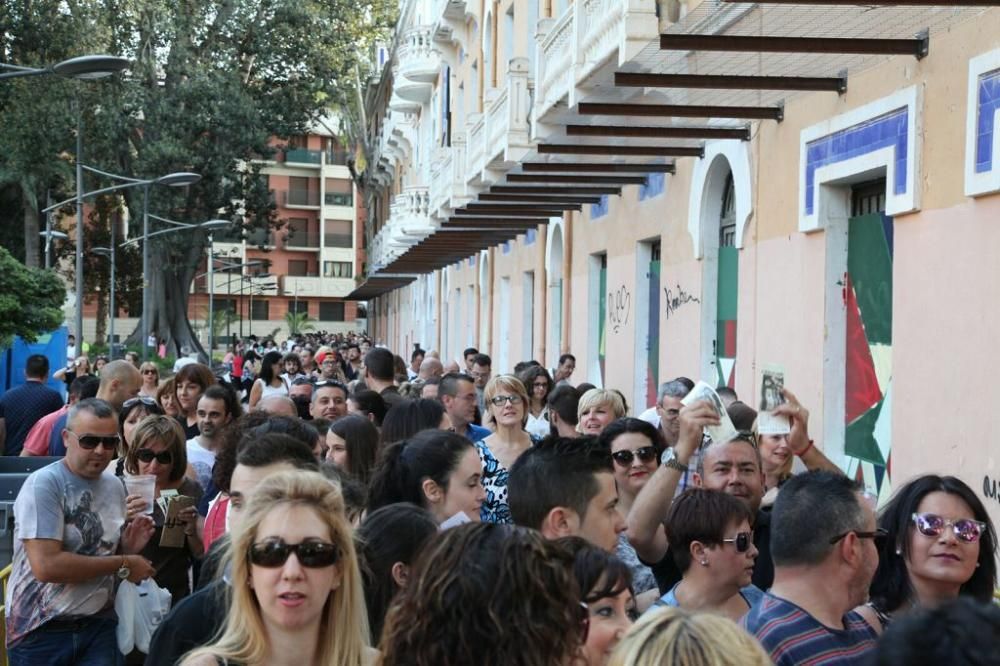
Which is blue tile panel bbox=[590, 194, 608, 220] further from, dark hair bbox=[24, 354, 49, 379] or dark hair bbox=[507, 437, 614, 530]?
dark hair bbox=[507, 437, 614, 530]

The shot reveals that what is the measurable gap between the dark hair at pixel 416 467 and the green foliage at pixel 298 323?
84720mm

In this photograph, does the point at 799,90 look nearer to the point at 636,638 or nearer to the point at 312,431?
the point at 312,431

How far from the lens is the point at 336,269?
342 ft

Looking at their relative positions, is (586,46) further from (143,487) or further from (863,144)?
(143,487)

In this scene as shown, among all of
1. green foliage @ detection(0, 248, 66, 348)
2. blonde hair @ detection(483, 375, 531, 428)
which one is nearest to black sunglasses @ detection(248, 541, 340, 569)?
blonde hair @ detection(483, 375, 531, 428)

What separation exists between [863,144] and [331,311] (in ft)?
316

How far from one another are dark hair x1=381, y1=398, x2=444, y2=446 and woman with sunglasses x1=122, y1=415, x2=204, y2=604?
110 centimetres

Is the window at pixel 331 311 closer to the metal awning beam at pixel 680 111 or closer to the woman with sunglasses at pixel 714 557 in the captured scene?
the metal awning beam at pixel 680 111

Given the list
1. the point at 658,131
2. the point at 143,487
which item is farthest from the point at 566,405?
the point at 143,487

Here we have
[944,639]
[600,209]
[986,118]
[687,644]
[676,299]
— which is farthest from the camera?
[600,209]

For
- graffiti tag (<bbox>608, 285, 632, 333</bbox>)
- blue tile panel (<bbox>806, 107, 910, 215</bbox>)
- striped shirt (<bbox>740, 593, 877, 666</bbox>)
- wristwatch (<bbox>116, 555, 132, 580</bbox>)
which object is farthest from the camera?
graffiti tag (<bbox>608, 285, 632, 333</bbox>)

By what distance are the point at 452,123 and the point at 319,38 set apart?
12195mm

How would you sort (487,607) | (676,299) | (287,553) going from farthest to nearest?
(676,299) < (287,553) < (487,607)

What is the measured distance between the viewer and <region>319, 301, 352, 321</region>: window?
4112 inches
